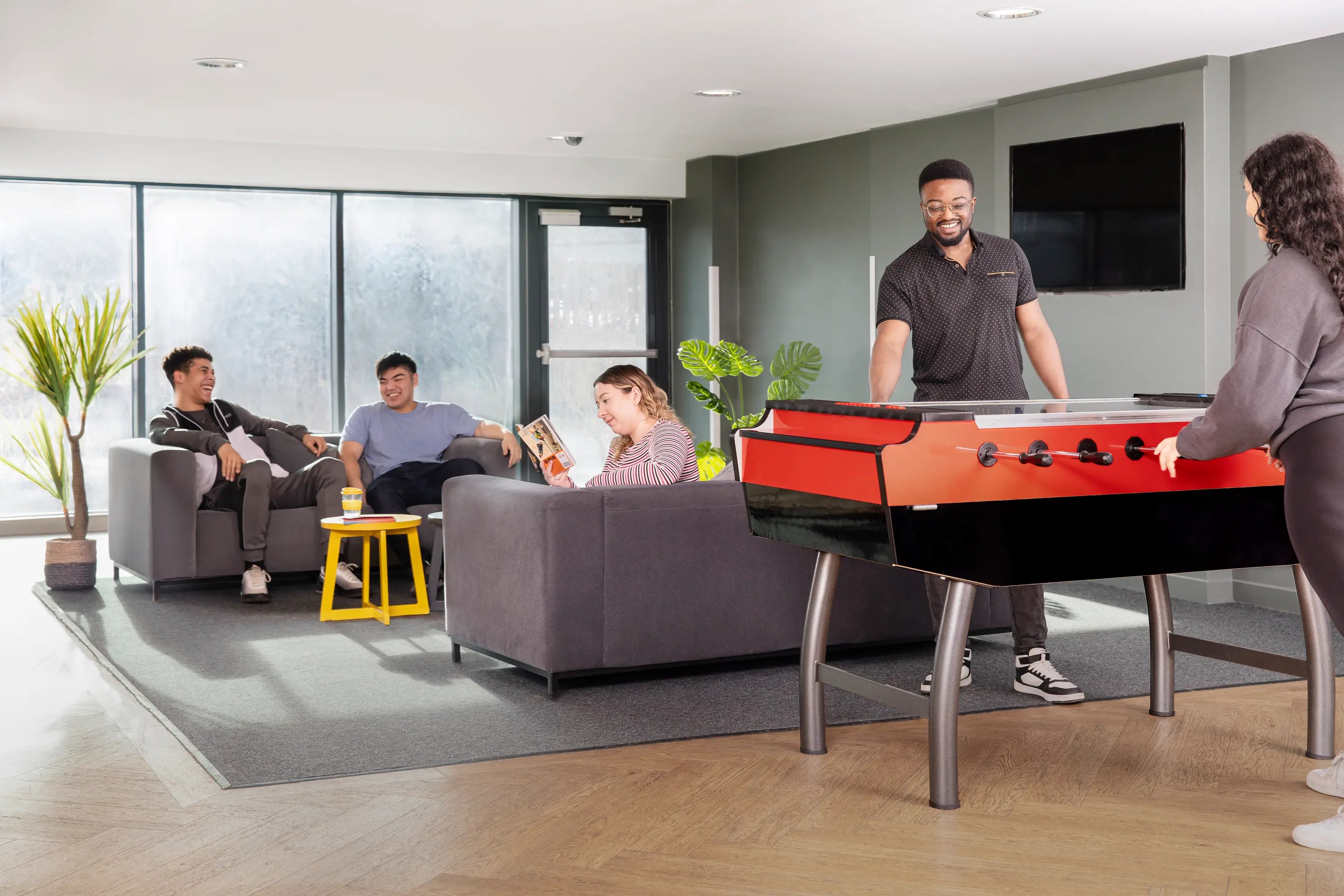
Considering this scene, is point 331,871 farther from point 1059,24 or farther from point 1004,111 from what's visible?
point 1004,111

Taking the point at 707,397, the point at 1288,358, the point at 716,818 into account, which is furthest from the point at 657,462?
the point at 707,397

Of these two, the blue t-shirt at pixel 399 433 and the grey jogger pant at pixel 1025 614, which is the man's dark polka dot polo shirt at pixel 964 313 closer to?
the grey jogger pant at pixel 1025 614

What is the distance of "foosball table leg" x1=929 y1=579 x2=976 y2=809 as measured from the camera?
2936 mm

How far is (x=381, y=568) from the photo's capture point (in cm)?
556

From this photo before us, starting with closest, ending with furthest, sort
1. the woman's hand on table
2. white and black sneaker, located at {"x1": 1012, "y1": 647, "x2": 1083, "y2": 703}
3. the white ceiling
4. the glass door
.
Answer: the woman's hand on table
white and black sneaker, located at {"x1": 1012, "y1": 647, "x2": 1083, "y2": 703}
the white ceiling
the glass door

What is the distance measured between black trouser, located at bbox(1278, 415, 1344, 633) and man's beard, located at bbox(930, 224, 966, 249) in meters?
1.48

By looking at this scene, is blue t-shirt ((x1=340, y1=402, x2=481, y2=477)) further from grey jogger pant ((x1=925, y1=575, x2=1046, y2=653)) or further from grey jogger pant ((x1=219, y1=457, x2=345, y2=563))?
grey jogger pant ((x1=925, y1=575, x2=1046, y2=653))

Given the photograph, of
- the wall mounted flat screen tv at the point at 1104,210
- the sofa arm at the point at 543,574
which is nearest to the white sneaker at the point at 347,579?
the sofa arm at the point at 543,574

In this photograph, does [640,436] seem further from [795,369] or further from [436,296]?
[436,296]

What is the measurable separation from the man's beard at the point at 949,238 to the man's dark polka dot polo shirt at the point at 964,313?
4 centimetres

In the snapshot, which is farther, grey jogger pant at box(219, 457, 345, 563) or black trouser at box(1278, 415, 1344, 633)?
grey jogger pant at box(219, 457, 345, 563)

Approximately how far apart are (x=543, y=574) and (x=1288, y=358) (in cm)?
212

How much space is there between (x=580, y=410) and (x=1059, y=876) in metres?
6.89

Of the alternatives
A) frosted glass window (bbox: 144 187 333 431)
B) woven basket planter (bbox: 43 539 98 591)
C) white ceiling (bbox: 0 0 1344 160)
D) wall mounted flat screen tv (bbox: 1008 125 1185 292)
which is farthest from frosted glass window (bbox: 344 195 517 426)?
wall mounted flat screen tv (bbox: 1008 125 1185 292)
